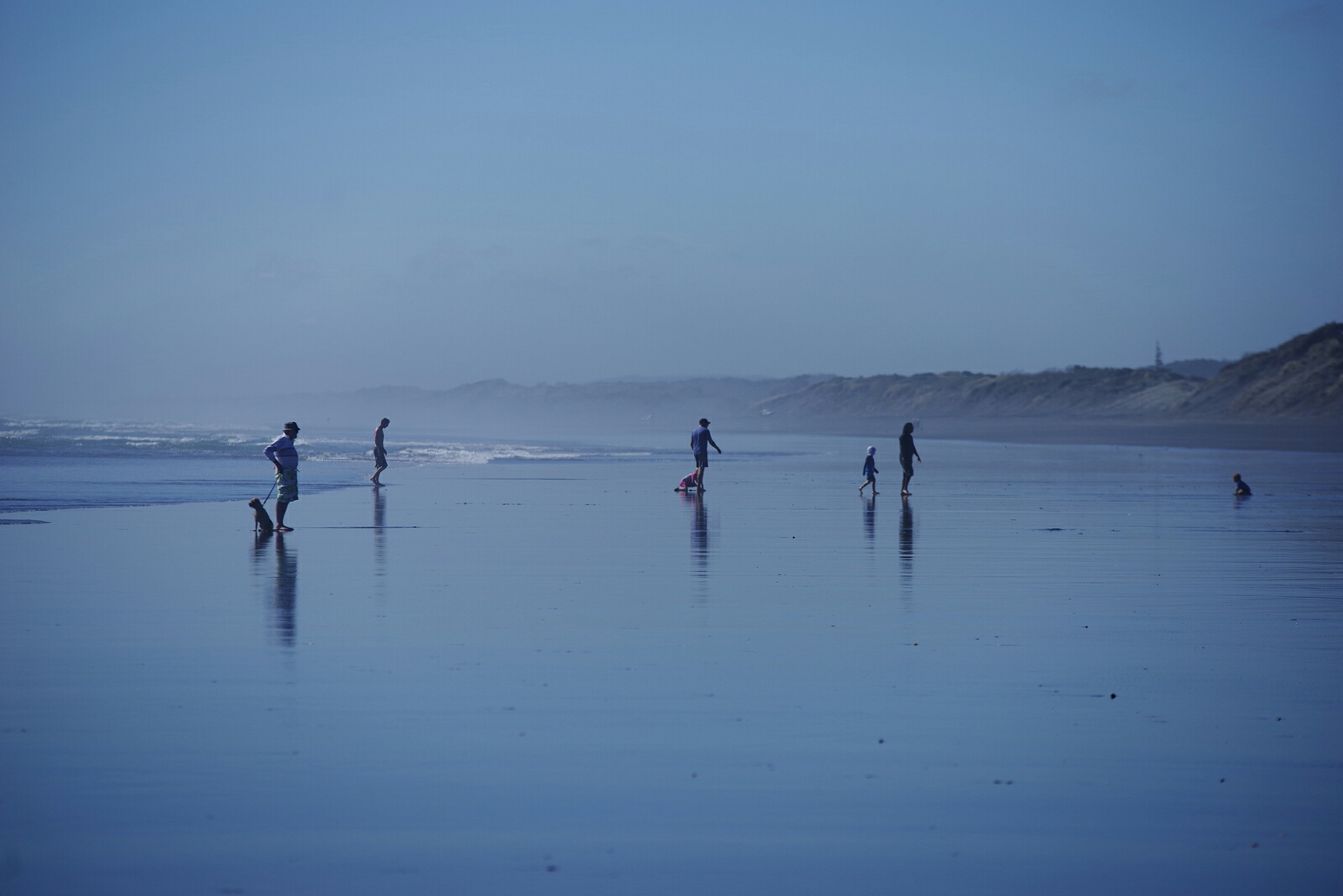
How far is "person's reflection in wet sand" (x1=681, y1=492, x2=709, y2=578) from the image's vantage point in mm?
14769

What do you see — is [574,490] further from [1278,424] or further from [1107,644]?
[1278,424]

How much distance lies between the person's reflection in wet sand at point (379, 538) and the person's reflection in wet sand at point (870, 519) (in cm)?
631

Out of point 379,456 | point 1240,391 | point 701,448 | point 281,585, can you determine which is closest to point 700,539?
point 281,585

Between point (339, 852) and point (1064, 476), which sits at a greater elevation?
point (1064, 476)

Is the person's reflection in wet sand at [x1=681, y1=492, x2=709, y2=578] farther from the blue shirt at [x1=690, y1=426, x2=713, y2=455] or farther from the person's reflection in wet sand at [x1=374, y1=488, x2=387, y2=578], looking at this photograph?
the person's reflection in wet sand at [x1=374, y1=488, x2=387, y2=578]

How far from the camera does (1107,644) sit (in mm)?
9859

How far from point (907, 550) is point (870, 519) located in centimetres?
487

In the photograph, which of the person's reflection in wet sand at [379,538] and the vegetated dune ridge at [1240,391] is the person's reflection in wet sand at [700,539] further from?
the vegetated dune ridge at [1240,391]

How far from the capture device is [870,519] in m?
21.4

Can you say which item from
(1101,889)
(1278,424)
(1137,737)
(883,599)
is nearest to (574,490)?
(883,599)

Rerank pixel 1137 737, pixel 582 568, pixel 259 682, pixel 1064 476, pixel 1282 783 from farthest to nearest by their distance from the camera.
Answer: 1. pixel 1064 476
2. pixel 582 568
3. pixel 259 682
4. pixel 1137 737
5. pixel 1282 783

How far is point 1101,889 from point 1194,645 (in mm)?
5381

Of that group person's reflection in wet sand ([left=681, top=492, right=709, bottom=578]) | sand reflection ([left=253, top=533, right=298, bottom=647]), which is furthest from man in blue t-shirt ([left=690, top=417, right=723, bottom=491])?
sand reflection ([left=253, top=533, right=298, bottom=647])

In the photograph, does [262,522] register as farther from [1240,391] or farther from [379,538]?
[1240,391]
